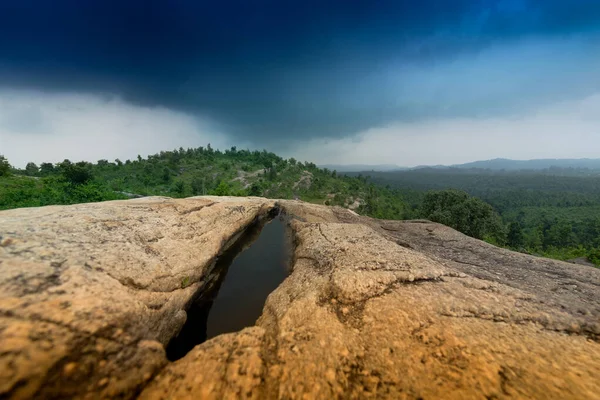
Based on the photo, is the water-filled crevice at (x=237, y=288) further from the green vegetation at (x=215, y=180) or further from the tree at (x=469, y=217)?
the green vegetation at (x=215, y=180)

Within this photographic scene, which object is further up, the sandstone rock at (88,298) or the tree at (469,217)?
the sandstone rock at (88,298)

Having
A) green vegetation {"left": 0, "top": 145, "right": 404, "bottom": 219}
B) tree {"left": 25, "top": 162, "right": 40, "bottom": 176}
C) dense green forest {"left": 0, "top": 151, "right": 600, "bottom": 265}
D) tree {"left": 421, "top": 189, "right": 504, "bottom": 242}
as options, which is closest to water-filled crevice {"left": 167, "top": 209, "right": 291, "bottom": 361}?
dense green forest {"left": 0, "top": 151, "right": 600, "bottom": 265}

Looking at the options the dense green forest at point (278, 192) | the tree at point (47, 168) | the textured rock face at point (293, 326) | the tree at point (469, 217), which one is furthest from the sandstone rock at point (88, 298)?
the tree at point (47, 168)

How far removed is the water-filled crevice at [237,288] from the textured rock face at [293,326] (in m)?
0.48

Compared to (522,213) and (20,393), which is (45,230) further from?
(522,213)

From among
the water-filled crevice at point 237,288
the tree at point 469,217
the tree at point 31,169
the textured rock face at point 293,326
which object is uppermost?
the tree at point 31,169

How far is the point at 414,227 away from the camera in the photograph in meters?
10.1

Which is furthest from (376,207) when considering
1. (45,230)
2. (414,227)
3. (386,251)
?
(45,230)

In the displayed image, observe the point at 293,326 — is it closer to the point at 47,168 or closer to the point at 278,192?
the point at 278,192

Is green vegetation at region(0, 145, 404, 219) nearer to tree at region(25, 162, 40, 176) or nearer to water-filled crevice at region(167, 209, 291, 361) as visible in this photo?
tree at region(25, 162, 40, 176)

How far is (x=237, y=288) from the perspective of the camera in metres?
6.32

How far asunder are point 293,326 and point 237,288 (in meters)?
3.10

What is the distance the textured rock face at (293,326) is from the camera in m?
2.64

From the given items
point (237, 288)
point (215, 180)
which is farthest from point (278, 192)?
point (237, 288)
